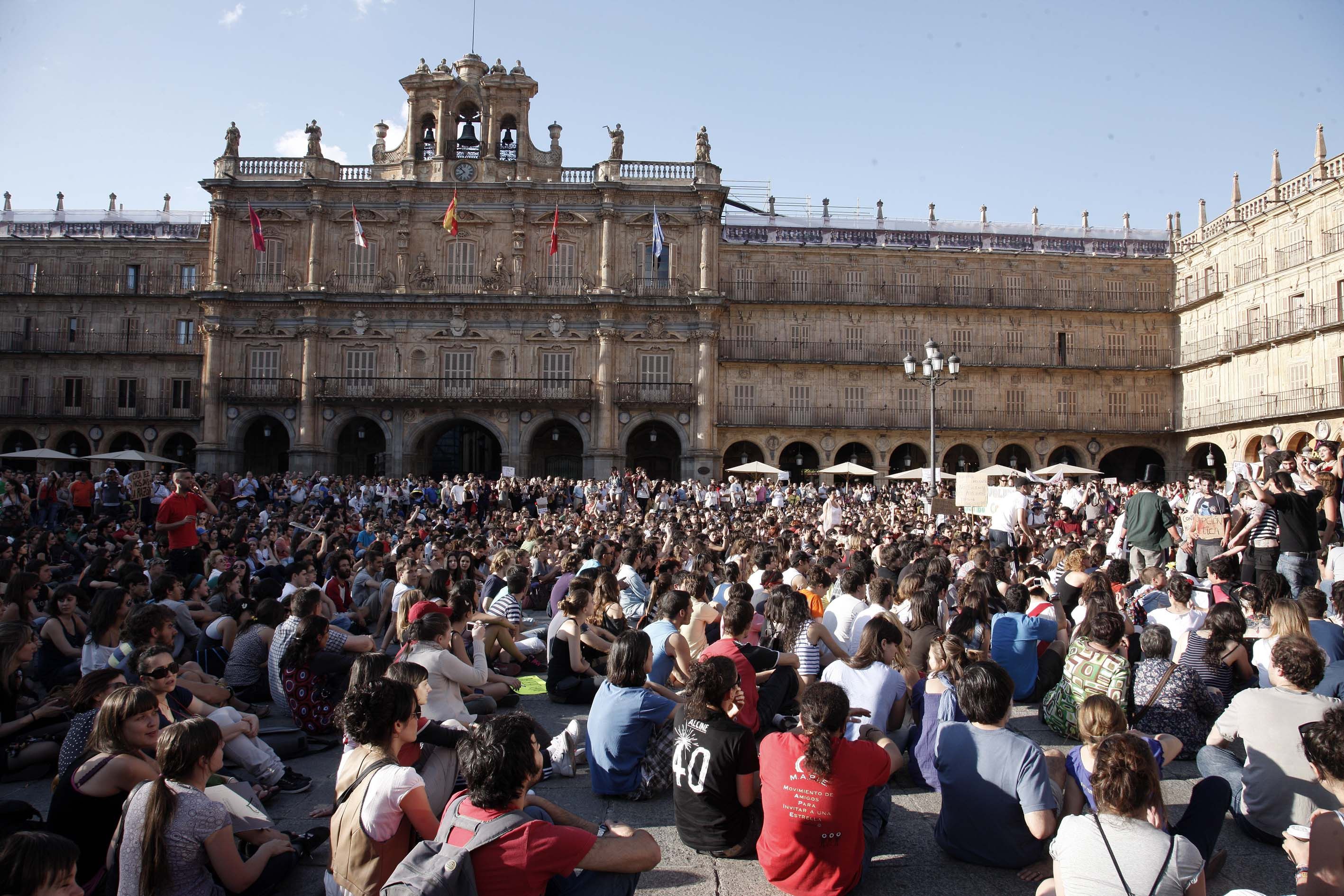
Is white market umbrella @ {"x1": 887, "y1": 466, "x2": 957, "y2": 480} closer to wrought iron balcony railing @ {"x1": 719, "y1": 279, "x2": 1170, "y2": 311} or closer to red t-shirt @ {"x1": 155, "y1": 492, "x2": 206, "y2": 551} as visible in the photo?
wrought iron balcony railing @ {"x1": 719, "y1": 279, "x2": 1170, "y2": 311}

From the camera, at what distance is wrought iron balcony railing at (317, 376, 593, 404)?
3528cm

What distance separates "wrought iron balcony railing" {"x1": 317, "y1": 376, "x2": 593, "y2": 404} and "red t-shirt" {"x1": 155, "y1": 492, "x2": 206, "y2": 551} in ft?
75.1

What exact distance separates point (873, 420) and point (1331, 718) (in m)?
34.4

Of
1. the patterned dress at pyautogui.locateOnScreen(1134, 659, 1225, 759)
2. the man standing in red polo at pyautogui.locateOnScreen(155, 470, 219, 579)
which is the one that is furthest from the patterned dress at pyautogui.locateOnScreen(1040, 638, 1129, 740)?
the man standing in red polo at pyautogui.locateOnScreen(155, 470, 219, 579)

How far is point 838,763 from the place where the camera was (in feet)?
15.4

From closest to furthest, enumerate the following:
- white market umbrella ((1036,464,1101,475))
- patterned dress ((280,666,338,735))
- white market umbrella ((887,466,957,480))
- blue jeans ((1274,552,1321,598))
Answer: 1. patterned dress ((280,666,338,735))
2. blue jeans ((1274,552,1321,598))
3. white market umbrella ((1036,464,1101,475))
4. white market umbrella ((887,466,957,480))

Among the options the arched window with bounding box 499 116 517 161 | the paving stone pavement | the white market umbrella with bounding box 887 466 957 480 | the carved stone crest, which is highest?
the arched window with bounding box 499 116 517 161

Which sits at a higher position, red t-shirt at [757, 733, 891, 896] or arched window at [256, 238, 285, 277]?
arched window at [256, 238, 285, 277]

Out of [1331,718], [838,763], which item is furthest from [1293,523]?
[838,763]

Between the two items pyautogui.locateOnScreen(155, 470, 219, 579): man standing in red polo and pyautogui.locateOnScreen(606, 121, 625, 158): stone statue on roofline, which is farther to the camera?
pyautogui.locateOnScreen(606, 121, 625, 158): stone statue on roofline

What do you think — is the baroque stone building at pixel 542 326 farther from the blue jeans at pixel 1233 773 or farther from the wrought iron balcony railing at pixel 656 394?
the blue jeans at pixel 1233 773

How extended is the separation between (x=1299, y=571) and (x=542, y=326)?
28705 mm

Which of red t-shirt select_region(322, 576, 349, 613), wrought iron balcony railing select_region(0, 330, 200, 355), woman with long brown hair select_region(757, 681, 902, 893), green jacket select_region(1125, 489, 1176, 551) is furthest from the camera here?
wrought iron balcony railing select_region(0, 330, 200, 355)

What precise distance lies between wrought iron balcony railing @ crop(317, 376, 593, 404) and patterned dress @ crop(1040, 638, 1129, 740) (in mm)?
28757
